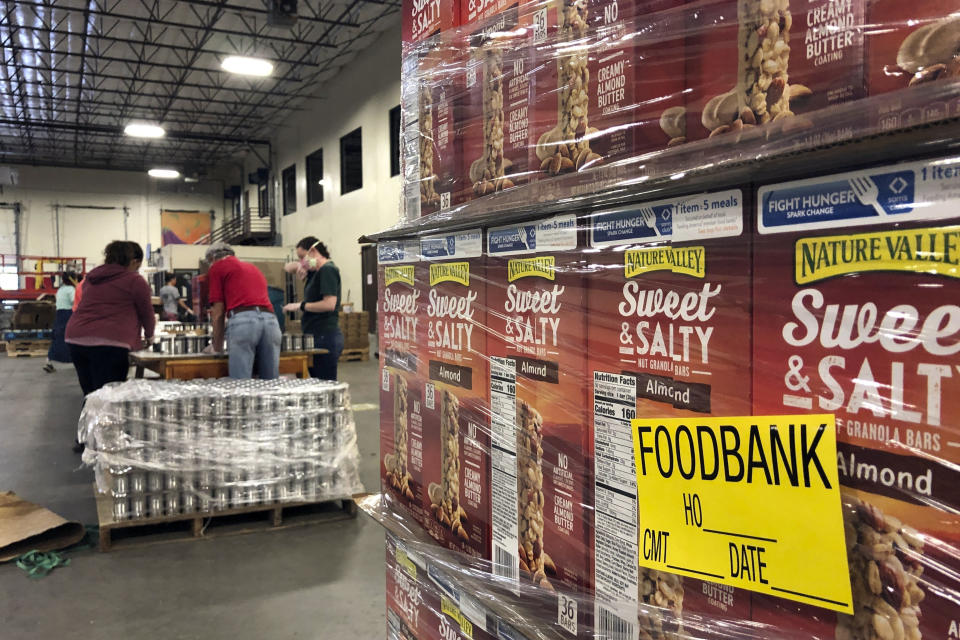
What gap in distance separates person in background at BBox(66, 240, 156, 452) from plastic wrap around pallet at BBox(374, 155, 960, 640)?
4.42m

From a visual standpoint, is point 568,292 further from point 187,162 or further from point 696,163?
point 187,162

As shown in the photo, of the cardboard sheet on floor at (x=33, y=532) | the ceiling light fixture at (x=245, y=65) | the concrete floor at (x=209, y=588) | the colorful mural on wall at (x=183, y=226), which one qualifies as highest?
the ceiling light fixture at (x=245, y=65)

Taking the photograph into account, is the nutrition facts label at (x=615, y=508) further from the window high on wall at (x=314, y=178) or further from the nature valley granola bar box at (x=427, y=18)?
the window high on wall at (x=314, y=178)

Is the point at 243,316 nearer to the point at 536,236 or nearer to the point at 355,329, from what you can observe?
the point at 536,236

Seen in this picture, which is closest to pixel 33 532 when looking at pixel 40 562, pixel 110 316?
pixel 40 562

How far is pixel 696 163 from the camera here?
2.73 ft

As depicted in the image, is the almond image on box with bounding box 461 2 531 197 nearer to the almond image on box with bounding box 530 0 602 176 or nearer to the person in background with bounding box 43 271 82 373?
the almond image on box with bounding box 530 0 602 176

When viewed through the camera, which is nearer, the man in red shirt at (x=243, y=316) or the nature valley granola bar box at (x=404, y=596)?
the nature valley granola bar box at (x=404, y=596)

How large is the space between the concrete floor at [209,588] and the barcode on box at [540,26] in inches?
105

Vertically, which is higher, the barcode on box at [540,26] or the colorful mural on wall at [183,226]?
the colorful mural on wall at [183,226]

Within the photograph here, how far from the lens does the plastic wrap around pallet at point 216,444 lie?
12.8 feet

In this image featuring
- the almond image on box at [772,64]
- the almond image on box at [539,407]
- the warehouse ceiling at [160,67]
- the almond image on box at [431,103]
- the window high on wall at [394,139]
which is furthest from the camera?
the window high on wall at [394,139]

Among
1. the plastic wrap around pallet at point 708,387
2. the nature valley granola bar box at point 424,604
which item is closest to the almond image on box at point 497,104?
the plastic wrap around pallet at point 708,387

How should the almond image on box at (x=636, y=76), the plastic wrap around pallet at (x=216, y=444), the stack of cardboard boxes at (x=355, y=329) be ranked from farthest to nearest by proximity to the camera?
the stack of cardboard boxes at (x=355, y=329)
the plastic wrap around pallet at (x=216, y=444)
the almond image on box at (x=636, y=76)
